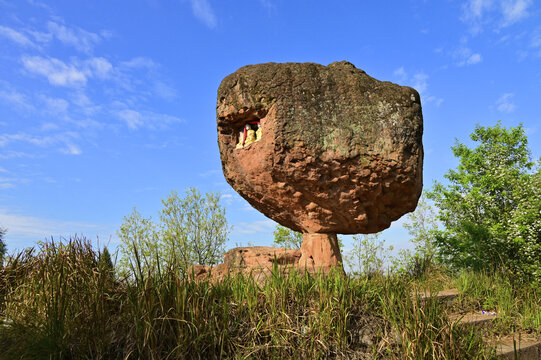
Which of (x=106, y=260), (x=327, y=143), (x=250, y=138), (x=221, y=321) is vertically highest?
(x=250, y=138)

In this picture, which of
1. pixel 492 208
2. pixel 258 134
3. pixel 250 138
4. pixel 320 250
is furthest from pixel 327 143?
pixel 492 208

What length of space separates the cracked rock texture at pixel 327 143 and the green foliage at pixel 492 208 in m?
3.37

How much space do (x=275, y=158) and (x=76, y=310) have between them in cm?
380

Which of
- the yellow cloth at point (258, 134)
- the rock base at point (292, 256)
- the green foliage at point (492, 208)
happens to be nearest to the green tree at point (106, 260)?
the rock base at point (292, 256)

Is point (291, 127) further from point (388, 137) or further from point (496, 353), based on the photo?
point (496, 353)

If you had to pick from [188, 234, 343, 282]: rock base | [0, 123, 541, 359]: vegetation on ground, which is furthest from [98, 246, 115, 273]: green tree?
[188, 234, 343, 282]: rock base

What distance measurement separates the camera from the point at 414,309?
4.35 metres

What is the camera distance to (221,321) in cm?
415

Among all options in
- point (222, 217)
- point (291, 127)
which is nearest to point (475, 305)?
point (291, 127)

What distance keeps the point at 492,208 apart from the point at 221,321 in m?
8.35

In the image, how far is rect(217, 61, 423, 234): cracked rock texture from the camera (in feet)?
21.7

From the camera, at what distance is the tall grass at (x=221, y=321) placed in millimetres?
3781

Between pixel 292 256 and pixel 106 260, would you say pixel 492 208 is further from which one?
pixel 106 260

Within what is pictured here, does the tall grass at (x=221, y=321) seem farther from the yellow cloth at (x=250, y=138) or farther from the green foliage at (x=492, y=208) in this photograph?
the green foliage at (x=492, y=208)
